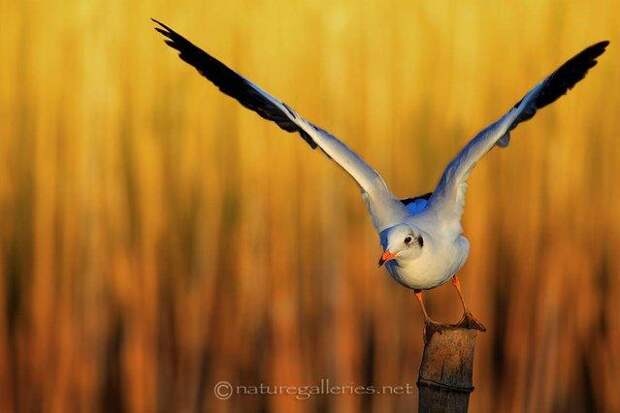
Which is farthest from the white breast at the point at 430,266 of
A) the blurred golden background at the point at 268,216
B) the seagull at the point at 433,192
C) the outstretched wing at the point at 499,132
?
the blurred golden background at the point at 268,216

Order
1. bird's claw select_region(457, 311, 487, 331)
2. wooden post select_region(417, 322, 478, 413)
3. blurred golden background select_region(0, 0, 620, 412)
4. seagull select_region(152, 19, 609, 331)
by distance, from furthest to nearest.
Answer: blurred golden background select_region(0, 0, 620, 412) < bird's claw select_region(457, 311, 487, 331) < seagull select_region(152, 19, 609, 331) < wooden post select_region(417, 322, 478, 413)

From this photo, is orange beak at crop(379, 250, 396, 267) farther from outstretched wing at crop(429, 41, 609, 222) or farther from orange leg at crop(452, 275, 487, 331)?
orange leg at crop(452, 275, 487, 331)

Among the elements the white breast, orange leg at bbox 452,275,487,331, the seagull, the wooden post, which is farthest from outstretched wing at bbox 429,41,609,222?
the wooden post

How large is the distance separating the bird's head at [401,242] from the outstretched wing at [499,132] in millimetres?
187

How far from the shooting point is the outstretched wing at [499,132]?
315 cm

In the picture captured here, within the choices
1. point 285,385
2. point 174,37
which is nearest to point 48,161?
point 174,37

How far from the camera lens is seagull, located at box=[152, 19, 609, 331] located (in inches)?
124

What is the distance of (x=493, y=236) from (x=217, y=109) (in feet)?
3.48

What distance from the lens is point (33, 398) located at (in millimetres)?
3611

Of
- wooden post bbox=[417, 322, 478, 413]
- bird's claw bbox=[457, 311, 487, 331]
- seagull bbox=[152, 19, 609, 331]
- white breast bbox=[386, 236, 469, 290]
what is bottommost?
wooden post bbox=[417, 322, 478, 413]

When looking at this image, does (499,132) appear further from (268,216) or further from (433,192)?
(268,216)

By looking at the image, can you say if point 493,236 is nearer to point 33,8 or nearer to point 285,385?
point 285,385

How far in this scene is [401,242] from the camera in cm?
304

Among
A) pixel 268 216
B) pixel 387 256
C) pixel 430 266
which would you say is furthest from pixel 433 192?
pixel 268 216
